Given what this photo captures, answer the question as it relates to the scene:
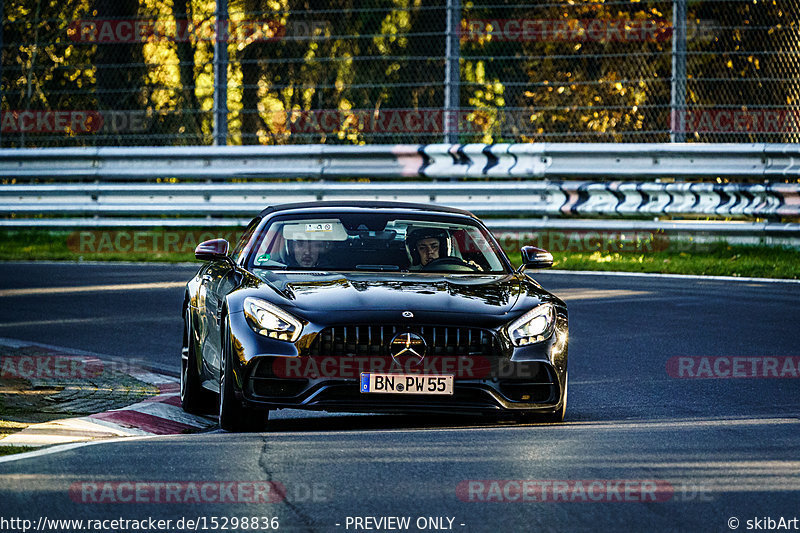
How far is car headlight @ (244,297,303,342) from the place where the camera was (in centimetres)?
781

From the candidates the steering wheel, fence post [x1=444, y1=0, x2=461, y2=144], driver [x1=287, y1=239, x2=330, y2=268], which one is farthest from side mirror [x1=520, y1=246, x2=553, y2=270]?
fence post [x1=444, y1=0, x2=461, y2=144]

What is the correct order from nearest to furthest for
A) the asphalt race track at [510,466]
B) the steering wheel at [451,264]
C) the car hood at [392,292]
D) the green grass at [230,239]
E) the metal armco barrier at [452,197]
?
1. the asphalt race track at [510,466]
2. the car hood at [392,292]
3. the steering wheel at [451,264]
4. the green grass at [230,239]
5. the metal armco barrier at [452,197]

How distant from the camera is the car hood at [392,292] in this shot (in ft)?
25.9

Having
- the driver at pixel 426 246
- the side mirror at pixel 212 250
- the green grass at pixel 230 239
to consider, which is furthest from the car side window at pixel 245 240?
the green grass at pixel 230 239

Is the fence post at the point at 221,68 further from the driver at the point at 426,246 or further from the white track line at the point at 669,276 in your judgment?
the driver at the point at 426,246

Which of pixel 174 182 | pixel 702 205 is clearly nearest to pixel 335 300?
pixel 702 205

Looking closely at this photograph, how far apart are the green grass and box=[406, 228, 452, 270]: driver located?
8.37m

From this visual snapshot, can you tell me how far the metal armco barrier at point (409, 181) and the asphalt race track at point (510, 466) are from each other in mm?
6699

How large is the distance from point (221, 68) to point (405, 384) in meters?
13.1

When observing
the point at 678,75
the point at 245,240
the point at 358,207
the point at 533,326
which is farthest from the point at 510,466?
the point at 678,75

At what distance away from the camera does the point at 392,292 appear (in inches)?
319

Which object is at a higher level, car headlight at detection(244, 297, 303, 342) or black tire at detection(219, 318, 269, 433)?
car headlight at detection(244, 297, 303, 342)

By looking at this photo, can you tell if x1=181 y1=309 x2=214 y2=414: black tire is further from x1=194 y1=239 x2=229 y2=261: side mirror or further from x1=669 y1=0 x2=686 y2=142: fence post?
x1=669 y1=0 x2=686 y2=142: fence post

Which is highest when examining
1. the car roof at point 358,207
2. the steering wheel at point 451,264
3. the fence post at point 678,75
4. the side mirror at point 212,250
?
the fence post at point 678,75
